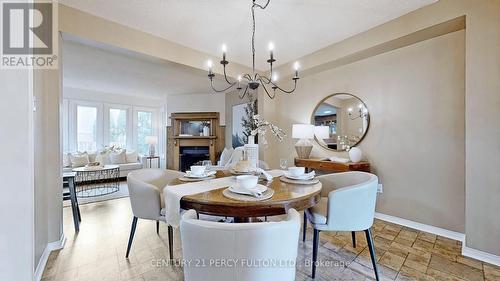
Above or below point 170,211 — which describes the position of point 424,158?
above

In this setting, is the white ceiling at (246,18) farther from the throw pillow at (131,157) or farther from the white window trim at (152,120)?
the white window trim at (152,120)

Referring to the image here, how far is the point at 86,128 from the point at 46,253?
4963 millimetres

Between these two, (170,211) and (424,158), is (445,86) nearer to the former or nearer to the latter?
(424,158)

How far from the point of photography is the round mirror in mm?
3143

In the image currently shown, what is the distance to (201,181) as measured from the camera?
177 cm

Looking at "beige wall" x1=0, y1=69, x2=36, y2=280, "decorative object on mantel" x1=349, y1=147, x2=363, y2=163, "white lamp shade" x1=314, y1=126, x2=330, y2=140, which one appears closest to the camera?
"beige wall" x1=0, y1=69, x2=36, y2=280

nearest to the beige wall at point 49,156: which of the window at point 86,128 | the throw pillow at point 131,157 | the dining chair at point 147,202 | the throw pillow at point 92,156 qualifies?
the dining chair at point 147,202

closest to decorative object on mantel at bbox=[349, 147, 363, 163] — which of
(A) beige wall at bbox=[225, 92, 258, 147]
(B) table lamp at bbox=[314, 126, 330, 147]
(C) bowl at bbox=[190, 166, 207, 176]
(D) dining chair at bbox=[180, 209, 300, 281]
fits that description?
(B) table lamp at bbox=[314, 126, 330, 147]

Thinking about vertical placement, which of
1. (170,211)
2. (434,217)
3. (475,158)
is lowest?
(434,217)

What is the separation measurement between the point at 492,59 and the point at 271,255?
8.54ft

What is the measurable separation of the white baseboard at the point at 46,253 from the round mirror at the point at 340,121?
3.61 meters

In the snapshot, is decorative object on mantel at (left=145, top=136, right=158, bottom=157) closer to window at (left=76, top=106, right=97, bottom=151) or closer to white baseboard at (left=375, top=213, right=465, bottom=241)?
window at (left=76, top=106, right=97, bottom=151)

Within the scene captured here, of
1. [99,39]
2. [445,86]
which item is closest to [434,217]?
[445,86]

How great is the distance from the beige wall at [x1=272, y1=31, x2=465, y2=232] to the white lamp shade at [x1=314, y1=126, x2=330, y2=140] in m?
0.59
